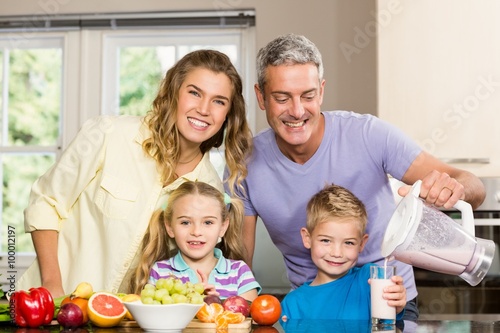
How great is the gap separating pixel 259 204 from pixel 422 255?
0.80 meters

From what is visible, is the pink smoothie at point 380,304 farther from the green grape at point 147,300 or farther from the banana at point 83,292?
the banana at point 83,292

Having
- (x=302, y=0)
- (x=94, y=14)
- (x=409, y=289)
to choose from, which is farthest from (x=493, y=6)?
(x=94, y=14)

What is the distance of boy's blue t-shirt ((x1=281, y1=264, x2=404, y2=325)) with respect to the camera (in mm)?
→ 1957

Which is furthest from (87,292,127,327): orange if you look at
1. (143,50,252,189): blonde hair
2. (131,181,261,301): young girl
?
(143,50,252,189): blonde hair

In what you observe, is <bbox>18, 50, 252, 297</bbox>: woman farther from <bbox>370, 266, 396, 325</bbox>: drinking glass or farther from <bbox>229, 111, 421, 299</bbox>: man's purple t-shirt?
<bbox>370, 266, 396, 325</bbox>: drinking glass

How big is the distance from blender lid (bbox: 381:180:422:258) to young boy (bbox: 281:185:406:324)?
14.9 inches

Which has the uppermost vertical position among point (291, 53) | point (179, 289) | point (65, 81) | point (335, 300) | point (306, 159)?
point (65, 81)

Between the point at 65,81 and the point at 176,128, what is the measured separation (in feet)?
6.55

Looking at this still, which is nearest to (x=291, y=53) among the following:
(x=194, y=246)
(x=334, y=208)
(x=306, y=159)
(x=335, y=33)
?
(x=306, y=159)

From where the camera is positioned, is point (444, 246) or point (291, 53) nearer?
point (444, 246)

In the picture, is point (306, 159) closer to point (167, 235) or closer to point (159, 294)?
point (167, 235)

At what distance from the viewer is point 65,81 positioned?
4.02 m

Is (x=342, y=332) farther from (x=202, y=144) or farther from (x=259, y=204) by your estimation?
(x=202, y=144)

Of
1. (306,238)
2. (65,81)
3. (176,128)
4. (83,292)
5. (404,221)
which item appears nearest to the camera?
(404,221)
